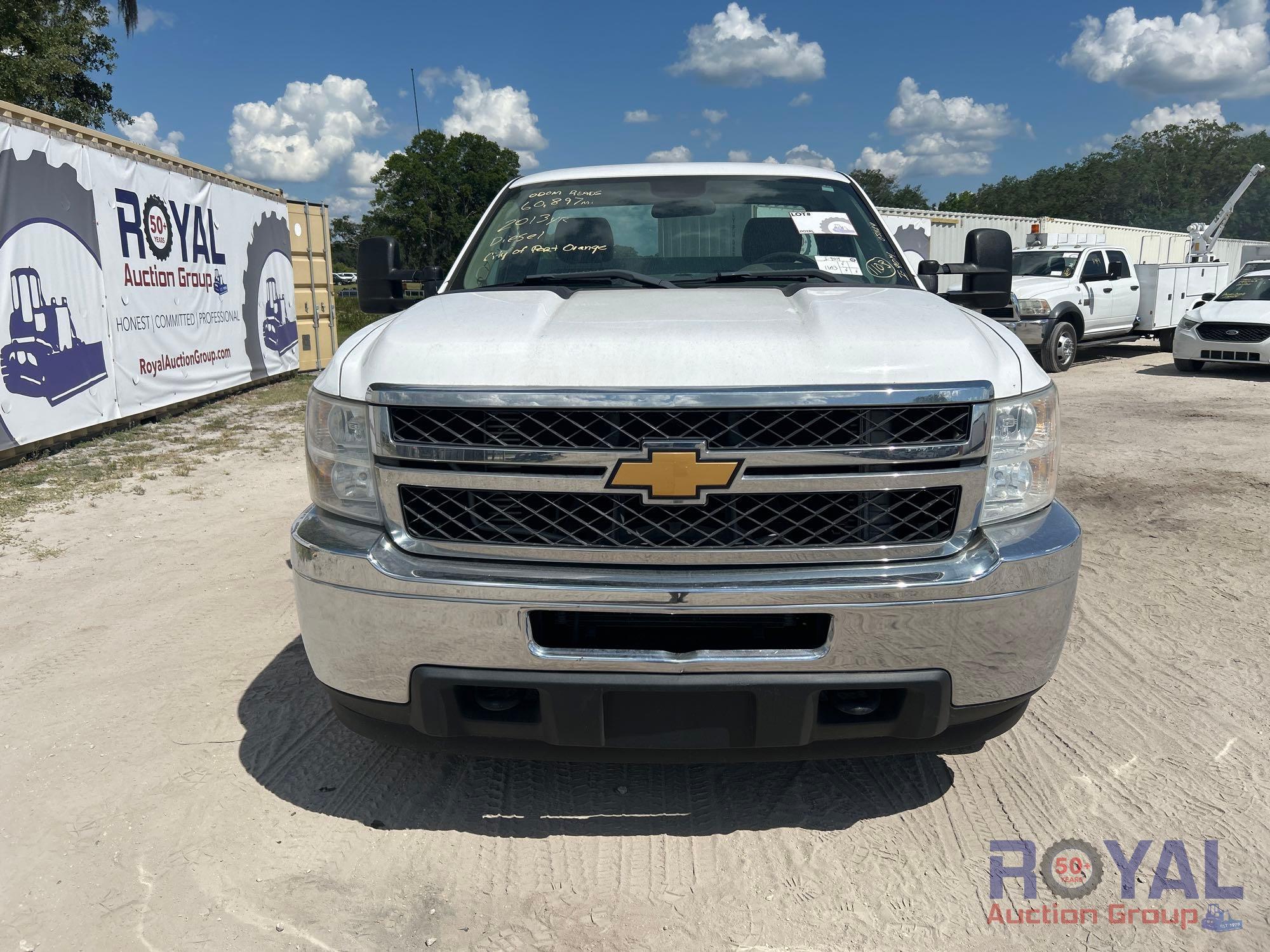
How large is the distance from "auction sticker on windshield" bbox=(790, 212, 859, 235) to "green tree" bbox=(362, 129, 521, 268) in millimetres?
58350

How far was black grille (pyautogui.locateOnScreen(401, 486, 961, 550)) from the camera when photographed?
7.21 feet

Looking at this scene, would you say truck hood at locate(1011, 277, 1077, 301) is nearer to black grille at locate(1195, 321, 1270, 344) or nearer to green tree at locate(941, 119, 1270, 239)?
black grille at locate(1195, 321, 1270, 344)

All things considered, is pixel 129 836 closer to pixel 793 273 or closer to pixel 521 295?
pixel 521 295

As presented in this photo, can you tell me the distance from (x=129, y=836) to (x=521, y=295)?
1.95 metres

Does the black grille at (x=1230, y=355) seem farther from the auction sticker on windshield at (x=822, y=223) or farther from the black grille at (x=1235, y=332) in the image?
the auction sticker on windshield at (x=822, y=223)

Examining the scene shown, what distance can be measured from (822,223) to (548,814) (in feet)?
8.00

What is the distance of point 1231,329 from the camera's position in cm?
1356

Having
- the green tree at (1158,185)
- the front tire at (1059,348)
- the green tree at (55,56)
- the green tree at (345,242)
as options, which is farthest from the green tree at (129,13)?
the green tree at (1158,185)

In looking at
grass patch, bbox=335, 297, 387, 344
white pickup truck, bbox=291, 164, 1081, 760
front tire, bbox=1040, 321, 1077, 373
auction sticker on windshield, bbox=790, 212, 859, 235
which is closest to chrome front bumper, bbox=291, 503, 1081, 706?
white pickup truck, bbox=291, 164, 1081, 760

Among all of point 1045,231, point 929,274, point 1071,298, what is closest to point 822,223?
point 929,274

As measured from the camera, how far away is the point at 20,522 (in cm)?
601

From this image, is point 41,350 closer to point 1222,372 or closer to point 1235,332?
point 1235,332

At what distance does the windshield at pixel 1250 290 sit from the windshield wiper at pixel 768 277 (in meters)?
13.8

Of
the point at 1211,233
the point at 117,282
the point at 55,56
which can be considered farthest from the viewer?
the point at 1211,233
